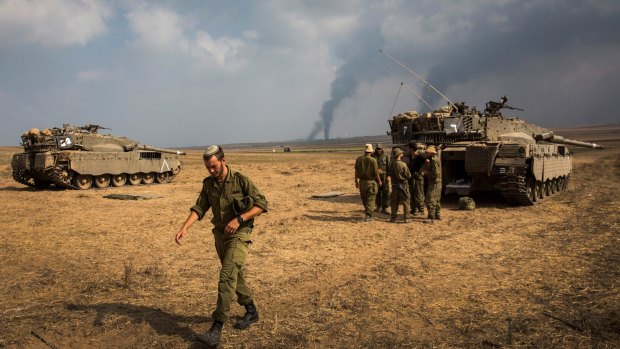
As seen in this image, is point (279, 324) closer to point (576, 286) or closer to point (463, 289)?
point (463, 289)

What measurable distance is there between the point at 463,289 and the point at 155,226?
753 cm

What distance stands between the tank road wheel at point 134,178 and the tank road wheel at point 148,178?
216mm

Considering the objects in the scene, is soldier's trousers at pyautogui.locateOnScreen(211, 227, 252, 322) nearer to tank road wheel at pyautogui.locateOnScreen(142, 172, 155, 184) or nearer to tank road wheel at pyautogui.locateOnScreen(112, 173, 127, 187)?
tank road wheel at pyautogui.locateOnScreen(112, 173, 127, 187)

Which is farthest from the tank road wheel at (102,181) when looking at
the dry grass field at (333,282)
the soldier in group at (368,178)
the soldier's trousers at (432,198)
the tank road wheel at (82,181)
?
the soldier's trousers at (432,198)

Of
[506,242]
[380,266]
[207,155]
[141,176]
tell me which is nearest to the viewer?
[207,155]

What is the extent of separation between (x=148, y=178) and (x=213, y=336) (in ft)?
64.2

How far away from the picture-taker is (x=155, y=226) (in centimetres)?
1081

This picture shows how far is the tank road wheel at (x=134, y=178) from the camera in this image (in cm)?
2156

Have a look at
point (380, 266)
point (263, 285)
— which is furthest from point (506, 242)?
point (263, 285)

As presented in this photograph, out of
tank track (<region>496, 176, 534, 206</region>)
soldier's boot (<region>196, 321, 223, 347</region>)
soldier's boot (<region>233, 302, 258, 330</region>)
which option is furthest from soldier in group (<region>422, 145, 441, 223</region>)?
soldier's boot (<region>196, 321, 223, 347</region>)

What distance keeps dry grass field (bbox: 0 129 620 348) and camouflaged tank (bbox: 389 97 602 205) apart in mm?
1213

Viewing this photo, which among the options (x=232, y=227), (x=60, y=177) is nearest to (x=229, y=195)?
(x=232, y=227)

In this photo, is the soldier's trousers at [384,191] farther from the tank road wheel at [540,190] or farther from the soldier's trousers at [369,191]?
the tank road wheel at [540,190]

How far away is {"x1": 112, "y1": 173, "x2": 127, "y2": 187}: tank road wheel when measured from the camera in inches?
820
